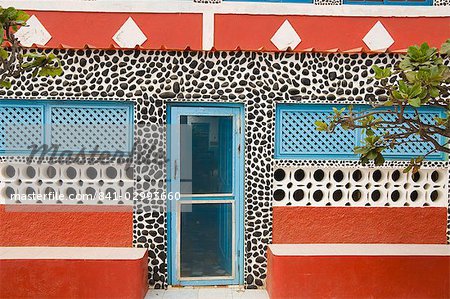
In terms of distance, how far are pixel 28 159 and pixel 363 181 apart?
3.94 meters

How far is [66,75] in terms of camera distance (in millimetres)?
4848

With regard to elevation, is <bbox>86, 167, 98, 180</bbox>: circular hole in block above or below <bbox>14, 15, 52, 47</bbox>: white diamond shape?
below

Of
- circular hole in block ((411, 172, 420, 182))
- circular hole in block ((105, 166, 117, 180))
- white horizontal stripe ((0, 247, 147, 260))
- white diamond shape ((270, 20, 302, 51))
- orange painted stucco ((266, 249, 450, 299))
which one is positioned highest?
white diamond shape ((270, 20, 302, 51))

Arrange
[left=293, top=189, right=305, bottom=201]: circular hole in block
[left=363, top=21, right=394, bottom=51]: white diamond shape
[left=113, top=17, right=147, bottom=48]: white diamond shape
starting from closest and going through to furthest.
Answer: [left=293, top=189, right=305, bottom=201]: circular hole in block, [left=113, top=17, right=147, bottom=48]: white diamond shape, [left=363, top=21, right=394, bottom=51]: white diamond shape

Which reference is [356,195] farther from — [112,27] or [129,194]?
[112,27]

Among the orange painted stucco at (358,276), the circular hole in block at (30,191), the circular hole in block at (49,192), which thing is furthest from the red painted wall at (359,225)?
the circular hole in block at (30,191)

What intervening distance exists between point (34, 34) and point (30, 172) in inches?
67.3

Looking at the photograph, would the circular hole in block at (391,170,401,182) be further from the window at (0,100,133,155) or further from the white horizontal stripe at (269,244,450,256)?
the window at (0,100,133,155)

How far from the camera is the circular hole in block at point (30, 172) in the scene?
500 centimetres

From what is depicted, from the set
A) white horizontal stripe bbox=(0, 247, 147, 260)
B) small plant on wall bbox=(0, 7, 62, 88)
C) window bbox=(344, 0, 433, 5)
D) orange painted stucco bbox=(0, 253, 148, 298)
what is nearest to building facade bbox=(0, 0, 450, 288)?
white horizontal stripe bbox=(0, 247, 147, 260)

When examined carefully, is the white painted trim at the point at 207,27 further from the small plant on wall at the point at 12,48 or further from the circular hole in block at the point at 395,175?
the circular hole in block at the point at 395,175

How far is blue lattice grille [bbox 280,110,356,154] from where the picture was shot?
16.4ft

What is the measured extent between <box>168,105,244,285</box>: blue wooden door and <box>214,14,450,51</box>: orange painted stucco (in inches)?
41.4

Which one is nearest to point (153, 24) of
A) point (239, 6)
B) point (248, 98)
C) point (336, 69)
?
point (239, 6)
